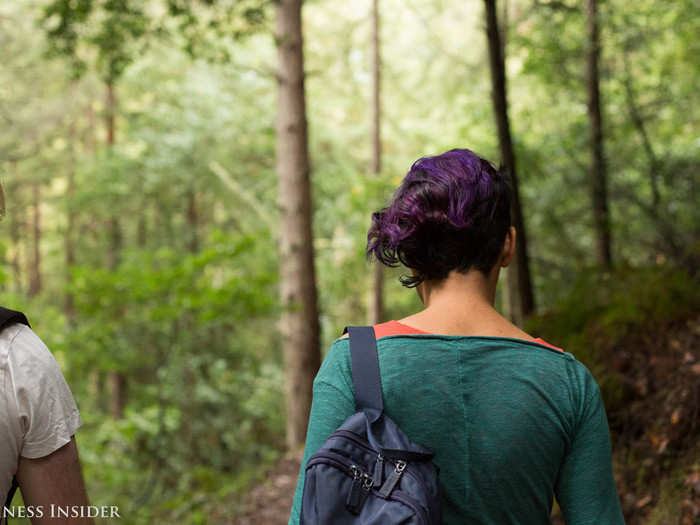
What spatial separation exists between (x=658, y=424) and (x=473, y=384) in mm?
2749

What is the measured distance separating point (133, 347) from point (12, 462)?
12.6m

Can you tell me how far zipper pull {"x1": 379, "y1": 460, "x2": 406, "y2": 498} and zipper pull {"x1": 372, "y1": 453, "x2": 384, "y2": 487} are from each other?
0.5 inches

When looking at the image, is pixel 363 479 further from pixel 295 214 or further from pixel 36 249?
pixel 36 249

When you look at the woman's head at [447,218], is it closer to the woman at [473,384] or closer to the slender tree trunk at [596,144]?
the woman at [473,384]

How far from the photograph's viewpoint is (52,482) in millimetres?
1431

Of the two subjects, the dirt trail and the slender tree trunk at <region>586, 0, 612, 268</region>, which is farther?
the slender tree trunk at <region>586, 0, 612, 268</region>

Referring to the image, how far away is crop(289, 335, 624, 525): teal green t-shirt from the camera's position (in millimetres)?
1288

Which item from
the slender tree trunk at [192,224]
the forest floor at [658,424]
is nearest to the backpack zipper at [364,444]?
the forest floor at [658,424]

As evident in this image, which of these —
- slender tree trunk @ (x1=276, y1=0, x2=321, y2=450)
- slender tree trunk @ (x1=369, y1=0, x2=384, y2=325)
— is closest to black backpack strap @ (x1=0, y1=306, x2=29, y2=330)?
slender tree trunk @ (x1=276, y1=0, x2=321, y2=450)

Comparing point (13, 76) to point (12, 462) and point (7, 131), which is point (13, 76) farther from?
point (12, 462)

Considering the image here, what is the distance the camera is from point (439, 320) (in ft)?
4.42

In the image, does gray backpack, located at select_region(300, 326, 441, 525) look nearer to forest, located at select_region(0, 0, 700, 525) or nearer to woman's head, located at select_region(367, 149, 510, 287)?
woman's head, located at select_region(367, 149, 510, 287)

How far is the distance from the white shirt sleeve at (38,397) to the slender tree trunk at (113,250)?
1624 centimetres

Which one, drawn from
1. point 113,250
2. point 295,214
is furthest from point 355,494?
point 113,250
